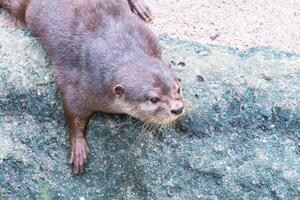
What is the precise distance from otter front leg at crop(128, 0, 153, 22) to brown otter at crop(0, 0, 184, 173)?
29cm

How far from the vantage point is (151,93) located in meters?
3.51

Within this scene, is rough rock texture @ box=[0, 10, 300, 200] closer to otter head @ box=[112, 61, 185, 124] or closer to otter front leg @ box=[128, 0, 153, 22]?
otter head @ box=[112, 61, 185, 124]

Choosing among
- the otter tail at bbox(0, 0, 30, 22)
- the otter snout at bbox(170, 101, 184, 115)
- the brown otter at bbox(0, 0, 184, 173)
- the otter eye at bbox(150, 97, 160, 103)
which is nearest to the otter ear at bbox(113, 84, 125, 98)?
the brown otter at bbox(0, 0, 184, 173)

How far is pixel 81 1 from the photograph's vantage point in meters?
3.98

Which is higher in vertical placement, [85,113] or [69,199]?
[85,113]

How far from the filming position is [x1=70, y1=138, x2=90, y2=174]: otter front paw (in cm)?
371

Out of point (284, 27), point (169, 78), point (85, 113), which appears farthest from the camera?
point (284, 27)

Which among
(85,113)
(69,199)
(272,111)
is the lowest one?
(69,199)

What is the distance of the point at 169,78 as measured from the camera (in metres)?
3.52

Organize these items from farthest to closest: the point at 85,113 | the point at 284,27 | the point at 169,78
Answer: the point at 284,27 < the point at 85,113 < the point at 169,78

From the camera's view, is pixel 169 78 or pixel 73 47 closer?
pixel 169 78

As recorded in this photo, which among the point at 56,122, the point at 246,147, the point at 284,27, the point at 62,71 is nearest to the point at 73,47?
the point at 62,71

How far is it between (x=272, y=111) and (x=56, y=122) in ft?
3.59

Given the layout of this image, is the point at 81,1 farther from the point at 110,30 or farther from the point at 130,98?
the point at 130,98
